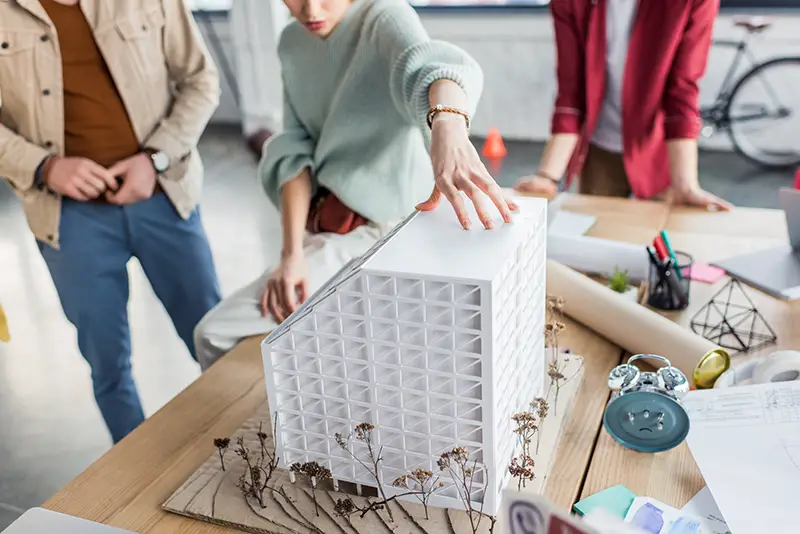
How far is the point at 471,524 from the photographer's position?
33.1 inches

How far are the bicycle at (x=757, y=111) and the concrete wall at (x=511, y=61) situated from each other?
24 centimetres

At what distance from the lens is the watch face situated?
5.38ft

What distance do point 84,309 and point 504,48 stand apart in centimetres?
392

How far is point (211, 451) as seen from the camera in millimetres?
1025

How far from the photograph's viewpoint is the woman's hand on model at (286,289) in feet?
4.49

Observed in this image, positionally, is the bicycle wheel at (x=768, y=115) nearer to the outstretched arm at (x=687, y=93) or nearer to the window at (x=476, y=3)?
the window at (x=476, y=3)

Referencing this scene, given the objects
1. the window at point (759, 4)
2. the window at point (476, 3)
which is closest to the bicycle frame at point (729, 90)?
the window at point (759, 4)

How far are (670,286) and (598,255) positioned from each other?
193mm

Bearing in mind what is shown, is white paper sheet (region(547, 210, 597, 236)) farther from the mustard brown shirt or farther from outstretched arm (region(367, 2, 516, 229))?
the mustard brown shirt

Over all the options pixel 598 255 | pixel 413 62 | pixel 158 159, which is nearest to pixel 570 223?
pixel 598 255

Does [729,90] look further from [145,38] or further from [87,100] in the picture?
[87,100]

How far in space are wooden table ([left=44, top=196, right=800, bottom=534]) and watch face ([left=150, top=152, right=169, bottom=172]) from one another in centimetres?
54

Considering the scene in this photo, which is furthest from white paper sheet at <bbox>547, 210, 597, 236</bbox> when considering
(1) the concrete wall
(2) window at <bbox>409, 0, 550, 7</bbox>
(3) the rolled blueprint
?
(2) window at <bbox>409, 0, 550, 7</bbox>

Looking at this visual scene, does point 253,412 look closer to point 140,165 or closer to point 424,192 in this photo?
point 424,192
